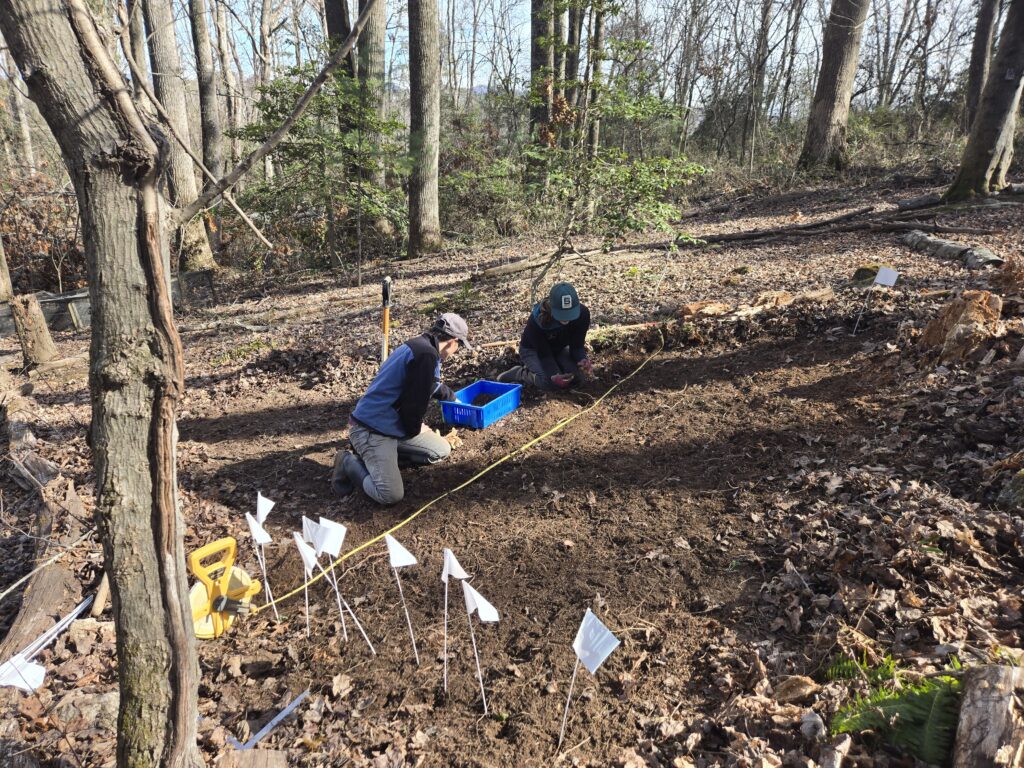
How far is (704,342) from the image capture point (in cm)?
636

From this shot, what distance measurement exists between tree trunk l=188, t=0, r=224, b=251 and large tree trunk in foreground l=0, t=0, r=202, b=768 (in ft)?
44.2

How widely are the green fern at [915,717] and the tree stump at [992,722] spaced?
0.06 metres

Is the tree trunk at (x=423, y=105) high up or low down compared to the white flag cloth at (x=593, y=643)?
up

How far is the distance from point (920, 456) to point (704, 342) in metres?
2.81

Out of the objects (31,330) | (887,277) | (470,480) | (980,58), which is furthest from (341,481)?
(980,58)

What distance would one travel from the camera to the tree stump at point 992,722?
174 centimetres

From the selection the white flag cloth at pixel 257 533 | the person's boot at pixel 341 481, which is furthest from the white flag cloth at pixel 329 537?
the person's boot at pixel 341 481

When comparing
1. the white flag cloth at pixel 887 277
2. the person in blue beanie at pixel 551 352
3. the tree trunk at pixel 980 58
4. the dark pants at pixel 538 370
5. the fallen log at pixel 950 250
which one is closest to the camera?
the white flag cloth at pixel 887 277

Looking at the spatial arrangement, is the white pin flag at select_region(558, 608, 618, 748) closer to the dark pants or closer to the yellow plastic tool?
the yellow plastic tool

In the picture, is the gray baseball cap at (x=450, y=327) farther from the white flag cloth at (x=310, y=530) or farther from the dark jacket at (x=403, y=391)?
the white flag cloth at (x=310, y=530)

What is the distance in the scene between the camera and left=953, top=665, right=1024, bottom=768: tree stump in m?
1.74

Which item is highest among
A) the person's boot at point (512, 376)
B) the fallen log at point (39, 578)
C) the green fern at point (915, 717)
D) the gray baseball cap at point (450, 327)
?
the gray baseball cap at point (450, 327)

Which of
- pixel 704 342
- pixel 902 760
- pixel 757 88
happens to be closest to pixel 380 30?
pixel 704 342

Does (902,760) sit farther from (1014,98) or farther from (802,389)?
(1014,98)
